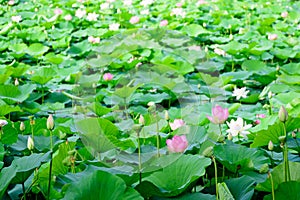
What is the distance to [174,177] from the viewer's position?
1.06 m

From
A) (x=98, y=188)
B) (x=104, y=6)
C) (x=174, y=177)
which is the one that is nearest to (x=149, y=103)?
(x=174, y=177)

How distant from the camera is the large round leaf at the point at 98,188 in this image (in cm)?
93

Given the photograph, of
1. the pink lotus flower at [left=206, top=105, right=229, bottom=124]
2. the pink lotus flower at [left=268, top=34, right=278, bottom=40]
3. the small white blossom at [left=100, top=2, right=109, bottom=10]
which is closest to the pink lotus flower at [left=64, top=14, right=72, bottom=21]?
the small white blossom at [left=100, top=2, right=109, bottom=10]

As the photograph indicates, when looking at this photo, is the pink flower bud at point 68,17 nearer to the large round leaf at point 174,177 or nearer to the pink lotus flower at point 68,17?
the pink lotus flower at point 68,17

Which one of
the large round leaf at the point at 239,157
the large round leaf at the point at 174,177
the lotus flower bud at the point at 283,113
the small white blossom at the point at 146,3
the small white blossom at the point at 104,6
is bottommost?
the small white blossom at the point at 146,3

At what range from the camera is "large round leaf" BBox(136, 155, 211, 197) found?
3.40 ft

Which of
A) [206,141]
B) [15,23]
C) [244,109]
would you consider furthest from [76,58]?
[206,141]

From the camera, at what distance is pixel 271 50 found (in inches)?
119

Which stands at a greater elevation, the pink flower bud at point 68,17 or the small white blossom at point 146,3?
the pink flower bud at point 68,17

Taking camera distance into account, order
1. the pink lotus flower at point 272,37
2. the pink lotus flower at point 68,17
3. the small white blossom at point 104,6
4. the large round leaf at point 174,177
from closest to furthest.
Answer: the large round leaf at point 174,177, the pink lotus flower at point 272,37, the pink lotus flower at point 68,17, the small white blossom at point 104,6

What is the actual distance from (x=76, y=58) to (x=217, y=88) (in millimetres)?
1151

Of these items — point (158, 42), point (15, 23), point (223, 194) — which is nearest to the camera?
point (223, 194)

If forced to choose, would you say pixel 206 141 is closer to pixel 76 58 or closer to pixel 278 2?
pixel 76 58

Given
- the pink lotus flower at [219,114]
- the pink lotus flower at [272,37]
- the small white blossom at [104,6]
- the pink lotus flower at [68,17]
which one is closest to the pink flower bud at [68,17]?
the pink lotus flower at [68,17]
